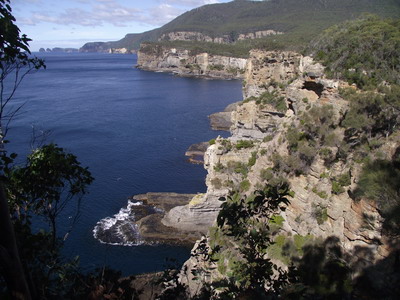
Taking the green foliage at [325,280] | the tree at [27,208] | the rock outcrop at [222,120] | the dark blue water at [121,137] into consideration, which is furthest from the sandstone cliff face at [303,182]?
the rock outcrop at [222,120]

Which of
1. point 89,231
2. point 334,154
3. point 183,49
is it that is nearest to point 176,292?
point 334,154

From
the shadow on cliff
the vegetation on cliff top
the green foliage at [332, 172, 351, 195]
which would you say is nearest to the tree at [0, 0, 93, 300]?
the vegetation on cliff top

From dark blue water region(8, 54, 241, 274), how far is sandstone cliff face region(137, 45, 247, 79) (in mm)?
33586

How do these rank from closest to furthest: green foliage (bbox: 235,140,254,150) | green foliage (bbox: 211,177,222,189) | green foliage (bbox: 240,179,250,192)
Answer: green foliage (bbox: 240,179,250,192), green foliage (bbox: 211,177,222,189), green foliage (bbox: 235,140,254,150)

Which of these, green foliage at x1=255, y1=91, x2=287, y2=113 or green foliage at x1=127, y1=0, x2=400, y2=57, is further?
green foliage at x1=127, y1=0, x2=400, y2=57

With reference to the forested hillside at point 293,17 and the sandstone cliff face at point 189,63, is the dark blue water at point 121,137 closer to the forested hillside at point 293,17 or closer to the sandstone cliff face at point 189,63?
the sandstone cliff face at point 189,63

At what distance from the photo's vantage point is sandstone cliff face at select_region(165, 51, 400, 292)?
936 centimetres

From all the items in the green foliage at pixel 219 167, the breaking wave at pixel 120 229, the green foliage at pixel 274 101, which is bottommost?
the breaking wave at pixel 120 229

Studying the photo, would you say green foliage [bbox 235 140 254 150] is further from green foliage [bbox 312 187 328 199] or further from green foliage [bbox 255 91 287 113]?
green foliage [bbox 312 187 328 199]

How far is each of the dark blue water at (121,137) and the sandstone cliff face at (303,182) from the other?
4326 mm

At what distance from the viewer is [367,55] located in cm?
1590

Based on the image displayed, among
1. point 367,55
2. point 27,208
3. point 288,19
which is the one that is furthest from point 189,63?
point 27,208

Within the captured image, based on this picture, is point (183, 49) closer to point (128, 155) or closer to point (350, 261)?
point (128, 155)

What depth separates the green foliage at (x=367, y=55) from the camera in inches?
581
